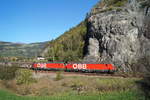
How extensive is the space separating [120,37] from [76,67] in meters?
15.2

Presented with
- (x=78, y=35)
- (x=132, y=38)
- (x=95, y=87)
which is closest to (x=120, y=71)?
(x=132, y=38)

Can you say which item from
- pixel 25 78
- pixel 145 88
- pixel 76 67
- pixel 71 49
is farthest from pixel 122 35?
pixel 71 49

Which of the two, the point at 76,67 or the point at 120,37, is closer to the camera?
the point at 76,67

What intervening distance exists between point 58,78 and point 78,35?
1940 inches

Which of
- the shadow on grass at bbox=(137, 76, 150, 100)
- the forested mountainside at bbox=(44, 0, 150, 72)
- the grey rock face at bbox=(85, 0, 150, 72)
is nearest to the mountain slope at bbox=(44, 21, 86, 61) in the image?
the forested mountainside at bbox=(44, 0, 150, 72)

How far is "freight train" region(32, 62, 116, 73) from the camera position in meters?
52.5

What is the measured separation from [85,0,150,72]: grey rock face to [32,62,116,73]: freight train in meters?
2.23

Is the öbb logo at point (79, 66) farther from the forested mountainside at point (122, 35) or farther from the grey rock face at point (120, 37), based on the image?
the grey rock face at point (120, 37)

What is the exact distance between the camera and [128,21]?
203 feet

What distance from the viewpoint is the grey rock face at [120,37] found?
5766cm

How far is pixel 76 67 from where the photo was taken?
56000 mm

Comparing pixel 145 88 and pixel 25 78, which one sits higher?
pixel 25 78

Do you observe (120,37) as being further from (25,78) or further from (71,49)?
(71,49)

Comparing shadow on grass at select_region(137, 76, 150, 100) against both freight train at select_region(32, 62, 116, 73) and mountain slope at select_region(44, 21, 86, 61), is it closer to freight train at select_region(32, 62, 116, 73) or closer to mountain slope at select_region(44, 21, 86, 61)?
freight train at select_region(32, 62, 116, 73)
